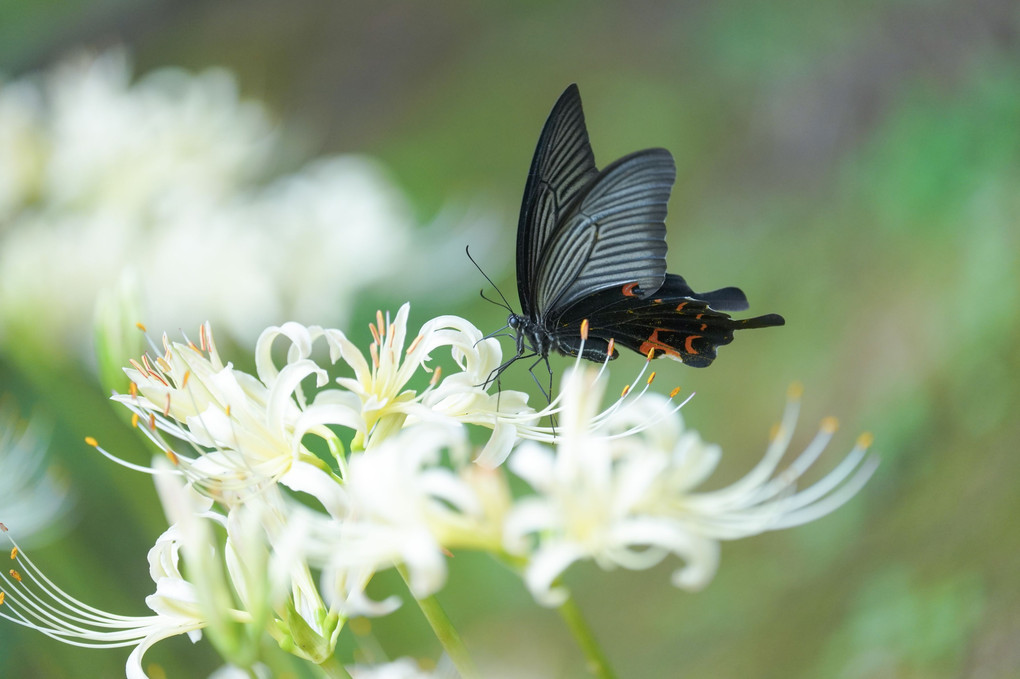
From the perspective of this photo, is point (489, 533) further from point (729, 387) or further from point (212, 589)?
point (729, 387)

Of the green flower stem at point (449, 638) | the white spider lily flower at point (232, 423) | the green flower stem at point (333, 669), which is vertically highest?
the white spider lily flower at point (232, 423)

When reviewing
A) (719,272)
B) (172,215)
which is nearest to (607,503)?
(172,215)

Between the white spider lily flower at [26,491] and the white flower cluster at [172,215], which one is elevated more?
the white flower cluster at [172,215]

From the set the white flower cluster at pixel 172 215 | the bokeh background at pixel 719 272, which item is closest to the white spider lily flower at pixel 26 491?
the bokeh background at pixel 719 272

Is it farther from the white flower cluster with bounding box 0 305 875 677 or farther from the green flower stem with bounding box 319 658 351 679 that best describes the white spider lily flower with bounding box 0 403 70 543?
the green flower stem with bounding box 319 658 351 679

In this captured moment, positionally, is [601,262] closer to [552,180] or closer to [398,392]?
[552,180]

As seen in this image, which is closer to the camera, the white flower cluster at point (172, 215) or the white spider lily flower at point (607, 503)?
the white spider lily flower at point (607, 503)

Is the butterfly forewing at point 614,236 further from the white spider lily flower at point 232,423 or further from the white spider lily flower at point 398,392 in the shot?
the white spider lily flower at point 232,423

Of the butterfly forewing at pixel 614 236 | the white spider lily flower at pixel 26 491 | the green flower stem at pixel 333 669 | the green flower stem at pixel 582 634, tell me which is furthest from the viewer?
the white spider lily flower at pixel 26 491
